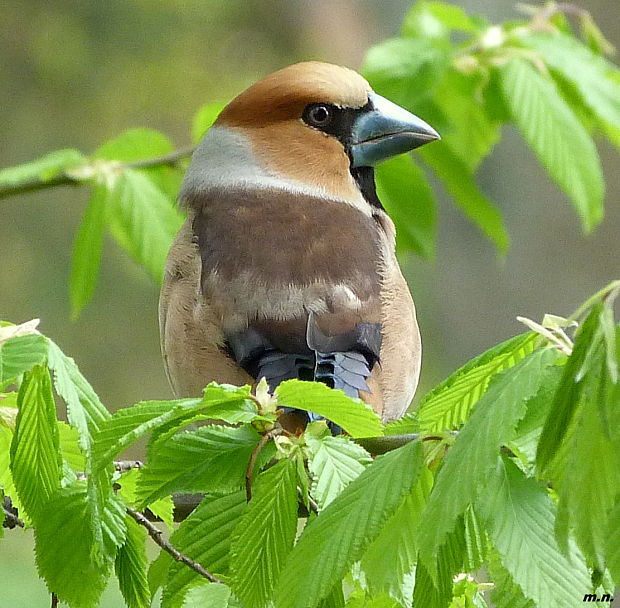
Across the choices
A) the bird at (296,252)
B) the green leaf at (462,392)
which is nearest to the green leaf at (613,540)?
the green leaf at (462,392)

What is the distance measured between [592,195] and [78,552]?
190 centimetres

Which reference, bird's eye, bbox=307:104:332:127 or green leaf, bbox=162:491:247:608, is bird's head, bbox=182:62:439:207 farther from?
green leaf, bbox=162:491:247:608

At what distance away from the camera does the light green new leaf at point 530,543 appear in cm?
128

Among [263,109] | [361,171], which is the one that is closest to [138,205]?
Result: [263,109]

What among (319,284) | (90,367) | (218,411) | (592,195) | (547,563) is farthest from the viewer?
(90,367)

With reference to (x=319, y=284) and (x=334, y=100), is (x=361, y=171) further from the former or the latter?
(x=319, y=284)

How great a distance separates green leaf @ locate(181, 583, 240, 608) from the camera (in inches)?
55.9

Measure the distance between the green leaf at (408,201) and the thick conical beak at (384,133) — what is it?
0.49 ft

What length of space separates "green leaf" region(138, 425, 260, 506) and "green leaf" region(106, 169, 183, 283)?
153 centimetres

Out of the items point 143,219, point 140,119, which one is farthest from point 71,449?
point 140,119

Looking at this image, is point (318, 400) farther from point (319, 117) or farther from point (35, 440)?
point (319, 117)

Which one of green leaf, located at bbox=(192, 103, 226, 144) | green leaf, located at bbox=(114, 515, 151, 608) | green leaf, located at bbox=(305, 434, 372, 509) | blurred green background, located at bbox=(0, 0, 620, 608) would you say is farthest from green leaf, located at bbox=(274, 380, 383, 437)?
blurred green background, located at bbox=(0, 0, 620, 608)

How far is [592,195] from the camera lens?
117 inches

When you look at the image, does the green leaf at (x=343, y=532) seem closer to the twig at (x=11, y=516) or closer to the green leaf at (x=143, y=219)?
the twig at (x=11, y=516)
